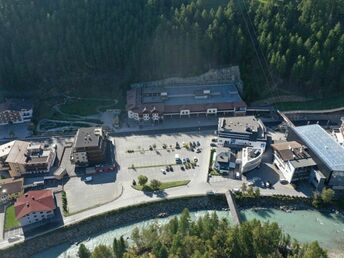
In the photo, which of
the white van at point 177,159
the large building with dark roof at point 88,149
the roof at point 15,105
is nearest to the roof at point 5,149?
the roof at point 15,105

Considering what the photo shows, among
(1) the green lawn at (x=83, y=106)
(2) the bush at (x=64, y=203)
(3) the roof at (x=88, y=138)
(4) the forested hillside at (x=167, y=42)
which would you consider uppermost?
(4) the forested hillside at (x=167, y=42)

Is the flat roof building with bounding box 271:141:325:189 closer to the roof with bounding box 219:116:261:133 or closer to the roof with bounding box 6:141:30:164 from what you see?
the roof with bounding box 219:116:261:133

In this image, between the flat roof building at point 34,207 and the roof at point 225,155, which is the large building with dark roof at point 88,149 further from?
the roof at point 225,155

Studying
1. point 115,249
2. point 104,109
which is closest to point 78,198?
point 115,249

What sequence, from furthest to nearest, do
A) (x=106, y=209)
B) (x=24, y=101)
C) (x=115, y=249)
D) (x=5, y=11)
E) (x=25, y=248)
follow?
1. (x=5, y=11)
2. (x=24, y=101)
3. (x=106, y=209)
4. (x=25, y=248)
5. (x=115, y=249)

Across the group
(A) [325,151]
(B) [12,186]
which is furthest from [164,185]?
(A) [325,151]

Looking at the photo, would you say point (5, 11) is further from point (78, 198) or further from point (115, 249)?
point (115, 249)

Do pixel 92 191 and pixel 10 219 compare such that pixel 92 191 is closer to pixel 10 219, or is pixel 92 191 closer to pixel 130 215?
pixel 130 215
